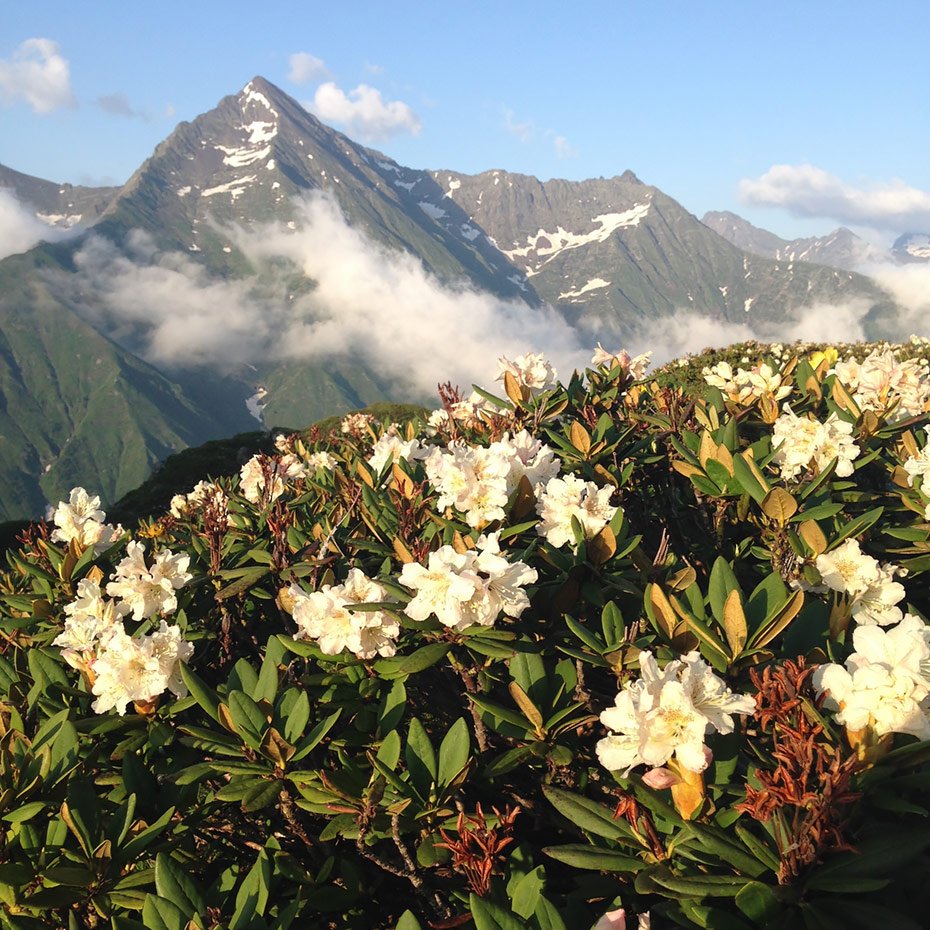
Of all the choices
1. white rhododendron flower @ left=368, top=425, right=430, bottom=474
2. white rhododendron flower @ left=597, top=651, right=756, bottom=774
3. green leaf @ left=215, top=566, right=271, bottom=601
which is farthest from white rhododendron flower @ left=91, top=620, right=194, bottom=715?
white rhododendron flower @ left=368, top=425, right=430, bottom=474

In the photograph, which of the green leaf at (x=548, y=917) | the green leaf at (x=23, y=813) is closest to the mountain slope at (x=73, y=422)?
the green leaf at (x=23, y=813)

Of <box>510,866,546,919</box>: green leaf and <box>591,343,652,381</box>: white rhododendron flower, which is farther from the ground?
<box>591,343,652,381</box>: white rhododendron flower

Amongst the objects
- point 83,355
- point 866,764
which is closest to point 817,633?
point 866,764

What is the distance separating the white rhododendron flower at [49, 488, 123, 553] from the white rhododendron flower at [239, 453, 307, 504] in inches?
29.2

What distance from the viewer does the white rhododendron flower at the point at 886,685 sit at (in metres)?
1.46

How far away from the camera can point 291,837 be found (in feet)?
6.75

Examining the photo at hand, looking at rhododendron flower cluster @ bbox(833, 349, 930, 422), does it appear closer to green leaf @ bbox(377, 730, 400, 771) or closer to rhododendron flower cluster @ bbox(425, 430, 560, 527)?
rhododendron flower cluster @ bbox(425, 430, 560, 527)

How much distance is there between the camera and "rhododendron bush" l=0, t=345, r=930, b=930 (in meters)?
1.44

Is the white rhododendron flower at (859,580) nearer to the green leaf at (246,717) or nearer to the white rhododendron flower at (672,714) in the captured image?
the white rhododendron flower at (672,714)

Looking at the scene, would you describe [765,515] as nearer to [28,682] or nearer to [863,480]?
[863,480]

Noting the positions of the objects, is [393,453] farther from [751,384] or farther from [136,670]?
[751,384]

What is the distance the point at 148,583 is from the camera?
2.52m

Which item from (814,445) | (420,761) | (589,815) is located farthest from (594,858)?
(814,445)

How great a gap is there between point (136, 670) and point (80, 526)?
4.64 ft
